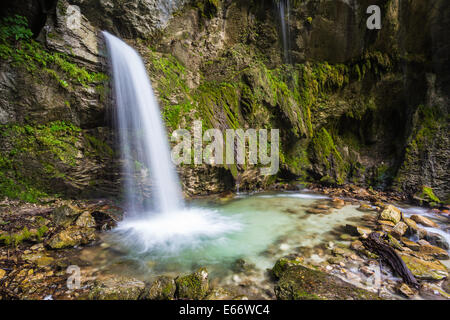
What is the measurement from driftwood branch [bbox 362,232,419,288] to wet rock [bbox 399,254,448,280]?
13 cm

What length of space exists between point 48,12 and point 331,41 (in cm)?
1050

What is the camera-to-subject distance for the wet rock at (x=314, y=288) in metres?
2.12

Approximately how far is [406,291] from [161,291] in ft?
10.2

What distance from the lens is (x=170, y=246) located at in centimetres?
390

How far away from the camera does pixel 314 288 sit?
223 centimetres

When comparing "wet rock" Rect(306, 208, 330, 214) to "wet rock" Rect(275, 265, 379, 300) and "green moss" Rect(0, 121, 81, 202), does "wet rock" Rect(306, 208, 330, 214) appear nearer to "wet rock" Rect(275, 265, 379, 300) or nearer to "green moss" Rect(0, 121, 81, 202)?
"wet rock" Rect(275, 265, 379, 300)

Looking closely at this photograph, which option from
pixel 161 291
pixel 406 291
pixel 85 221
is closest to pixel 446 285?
pixel 406 291

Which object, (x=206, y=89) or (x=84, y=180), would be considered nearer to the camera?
(x=84, y=180)

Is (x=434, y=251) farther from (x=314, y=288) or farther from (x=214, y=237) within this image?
(x=214, y=237)

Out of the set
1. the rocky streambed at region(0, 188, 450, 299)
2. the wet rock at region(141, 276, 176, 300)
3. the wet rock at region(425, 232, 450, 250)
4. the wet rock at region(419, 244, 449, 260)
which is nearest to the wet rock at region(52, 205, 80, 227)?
the rocky streambed at region(0, 188, 450, 299)

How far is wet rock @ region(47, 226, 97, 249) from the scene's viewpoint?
3.39m
